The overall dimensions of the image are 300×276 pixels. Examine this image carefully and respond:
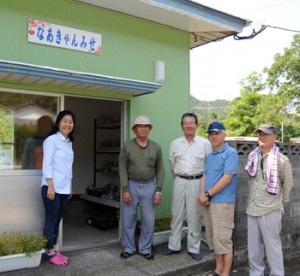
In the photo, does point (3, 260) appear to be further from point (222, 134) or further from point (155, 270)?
point (222, 134)

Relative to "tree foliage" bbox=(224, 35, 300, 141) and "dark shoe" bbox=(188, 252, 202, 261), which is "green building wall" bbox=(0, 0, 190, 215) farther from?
"tree foliage" bbox=(224, 35, 300, 141)

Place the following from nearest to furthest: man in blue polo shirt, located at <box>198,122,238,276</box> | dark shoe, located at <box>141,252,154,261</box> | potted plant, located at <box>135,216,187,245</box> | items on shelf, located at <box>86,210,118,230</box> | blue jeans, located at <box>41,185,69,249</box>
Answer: man in blue polo shirt, located at <box>198,122,238,276</box> < blue jeans, located at <box>41,185,69,249</box> < dark shoe, located at <box>141,252,154,261</box> < potted plant, located at <box>135,216,187,245</box> < items on shelf, located at <box>86,210,118,230</box>

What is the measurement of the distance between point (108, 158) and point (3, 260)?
4.18m

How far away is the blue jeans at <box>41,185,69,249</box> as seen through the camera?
384cm

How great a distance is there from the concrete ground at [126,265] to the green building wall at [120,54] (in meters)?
1.06

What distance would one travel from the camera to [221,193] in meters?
3.73

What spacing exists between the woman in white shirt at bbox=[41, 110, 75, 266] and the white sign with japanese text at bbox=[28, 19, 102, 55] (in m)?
1.00

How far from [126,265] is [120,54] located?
2913 millimetres

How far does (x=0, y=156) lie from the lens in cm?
404

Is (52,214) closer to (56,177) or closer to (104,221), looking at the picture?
(56,177)

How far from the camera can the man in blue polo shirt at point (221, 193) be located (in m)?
3.71

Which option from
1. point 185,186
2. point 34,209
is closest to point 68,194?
point 34,209

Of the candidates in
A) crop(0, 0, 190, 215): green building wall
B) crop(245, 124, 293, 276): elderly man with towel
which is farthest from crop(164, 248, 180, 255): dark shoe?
crop(245, 124, 293, 276): elderly man with towel

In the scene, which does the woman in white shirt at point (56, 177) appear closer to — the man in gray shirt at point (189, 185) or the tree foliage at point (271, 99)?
the man in gray shirt at point (189, 185)
